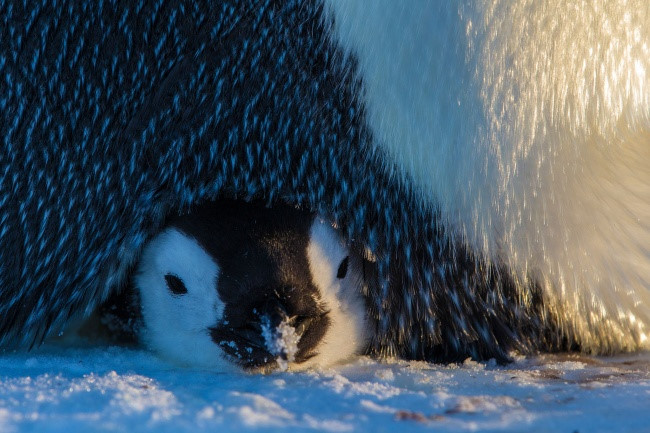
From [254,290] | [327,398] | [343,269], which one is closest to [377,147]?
[343,269]

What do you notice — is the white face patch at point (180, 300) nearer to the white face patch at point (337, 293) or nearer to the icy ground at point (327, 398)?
the icy ground at point (327, 398)

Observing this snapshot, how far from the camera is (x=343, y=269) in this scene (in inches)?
60.2

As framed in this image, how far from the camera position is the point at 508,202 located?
1.51m

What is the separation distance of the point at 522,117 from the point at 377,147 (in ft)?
0.84

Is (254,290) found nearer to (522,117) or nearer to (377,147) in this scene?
(377,147)

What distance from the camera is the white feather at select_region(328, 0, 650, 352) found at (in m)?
1.45

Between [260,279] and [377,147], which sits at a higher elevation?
[377,147]

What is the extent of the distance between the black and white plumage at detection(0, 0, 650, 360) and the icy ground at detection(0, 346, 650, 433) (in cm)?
18

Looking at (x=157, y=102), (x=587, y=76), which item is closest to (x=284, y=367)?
(x=157, y=102)

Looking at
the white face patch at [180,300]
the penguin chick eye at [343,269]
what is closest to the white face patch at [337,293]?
the penguin chick eye at [343,269]

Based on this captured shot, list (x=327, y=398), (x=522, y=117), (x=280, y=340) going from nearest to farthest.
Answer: (x=327, y=398), (x=280, y=340), (x=522, y=117)

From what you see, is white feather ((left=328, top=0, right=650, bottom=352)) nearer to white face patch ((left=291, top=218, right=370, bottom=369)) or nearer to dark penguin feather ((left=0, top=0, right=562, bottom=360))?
dark penguin feather ((left=0, top=0, right=562, bottom=360))

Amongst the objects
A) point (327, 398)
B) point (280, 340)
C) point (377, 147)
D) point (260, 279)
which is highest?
point (377, 147)

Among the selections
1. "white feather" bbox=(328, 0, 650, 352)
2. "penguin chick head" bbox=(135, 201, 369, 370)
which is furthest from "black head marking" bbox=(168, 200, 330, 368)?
"white feather" bbox=(328, 0, 650, 352)
